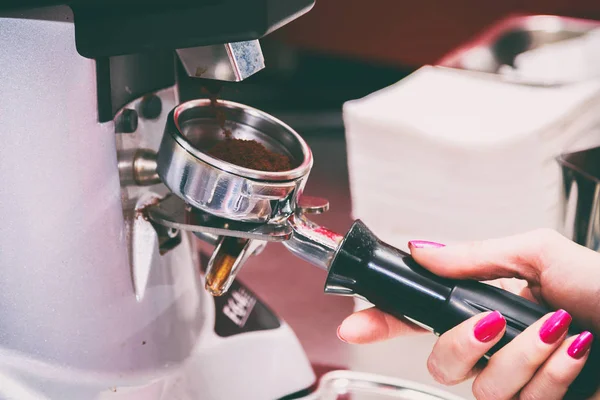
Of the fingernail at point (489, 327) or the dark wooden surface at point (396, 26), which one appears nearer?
the fingernail at point (489, 327)

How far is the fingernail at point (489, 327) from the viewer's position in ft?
1.25

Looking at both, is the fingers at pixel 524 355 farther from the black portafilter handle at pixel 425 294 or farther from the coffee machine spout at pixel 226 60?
the coffee machine spout at pixel 226 60

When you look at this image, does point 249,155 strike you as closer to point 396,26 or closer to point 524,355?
point 524,355

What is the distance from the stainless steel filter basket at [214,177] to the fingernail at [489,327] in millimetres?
136

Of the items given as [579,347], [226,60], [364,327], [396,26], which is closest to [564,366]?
[579,347]

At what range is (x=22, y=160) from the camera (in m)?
0.38

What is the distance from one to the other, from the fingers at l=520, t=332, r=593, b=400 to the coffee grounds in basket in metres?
0.20

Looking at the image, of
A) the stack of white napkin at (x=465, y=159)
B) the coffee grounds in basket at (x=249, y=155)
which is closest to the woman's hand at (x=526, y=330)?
the coffee grounds in basket at (x=249, y=155)

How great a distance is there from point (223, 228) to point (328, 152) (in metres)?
0.64

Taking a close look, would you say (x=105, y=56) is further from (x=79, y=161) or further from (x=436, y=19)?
(x=436, y=19)

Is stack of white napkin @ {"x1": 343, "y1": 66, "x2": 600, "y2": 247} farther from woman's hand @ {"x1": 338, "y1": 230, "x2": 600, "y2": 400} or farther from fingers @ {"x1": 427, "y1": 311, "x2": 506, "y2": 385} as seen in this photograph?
fingers @ {"x1": 427, "y1": 311, "x2": 506, "y2": 385}

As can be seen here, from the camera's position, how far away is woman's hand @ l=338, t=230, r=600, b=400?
383 millimetres

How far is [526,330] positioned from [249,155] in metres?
0.20

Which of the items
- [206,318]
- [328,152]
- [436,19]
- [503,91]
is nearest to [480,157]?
[503,91]
